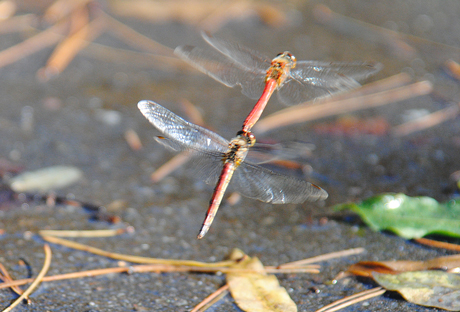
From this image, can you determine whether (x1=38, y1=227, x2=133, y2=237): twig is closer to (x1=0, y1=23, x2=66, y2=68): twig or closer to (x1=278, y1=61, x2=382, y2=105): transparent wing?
(x1=278, y1=61, x2=382, y2=105): transparent wing

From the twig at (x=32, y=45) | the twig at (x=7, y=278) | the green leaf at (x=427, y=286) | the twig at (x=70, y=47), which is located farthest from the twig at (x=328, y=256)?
the twig at (x=32, y=45)

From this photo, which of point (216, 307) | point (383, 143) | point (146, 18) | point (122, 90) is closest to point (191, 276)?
point (216, 307)

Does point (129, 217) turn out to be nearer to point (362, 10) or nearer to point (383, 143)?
point (383, 143)

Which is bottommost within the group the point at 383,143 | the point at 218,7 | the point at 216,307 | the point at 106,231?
the point at 216,307

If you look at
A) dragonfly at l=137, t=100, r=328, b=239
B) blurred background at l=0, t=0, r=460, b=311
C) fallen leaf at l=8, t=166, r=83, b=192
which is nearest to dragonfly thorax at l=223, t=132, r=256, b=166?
dragonfly at l=137, t=100, r=328, b=239

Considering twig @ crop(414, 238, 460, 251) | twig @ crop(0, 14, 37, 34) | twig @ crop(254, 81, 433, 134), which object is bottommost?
twig @ crop(414, 238, 460, 251)

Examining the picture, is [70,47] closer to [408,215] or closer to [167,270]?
[167,270]

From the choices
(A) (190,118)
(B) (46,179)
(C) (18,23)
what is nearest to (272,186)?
(B) (46,179)

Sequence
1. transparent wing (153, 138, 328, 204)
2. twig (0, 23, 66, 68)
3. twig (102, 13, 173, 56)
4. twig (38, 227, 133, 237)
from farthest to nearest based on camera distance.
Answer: twig (102, 13, 173, 56) < twig (0, 23, 66, 68) < twig (38, 227, 133, 237) < transparent wing (153, 138, 328, 204)
